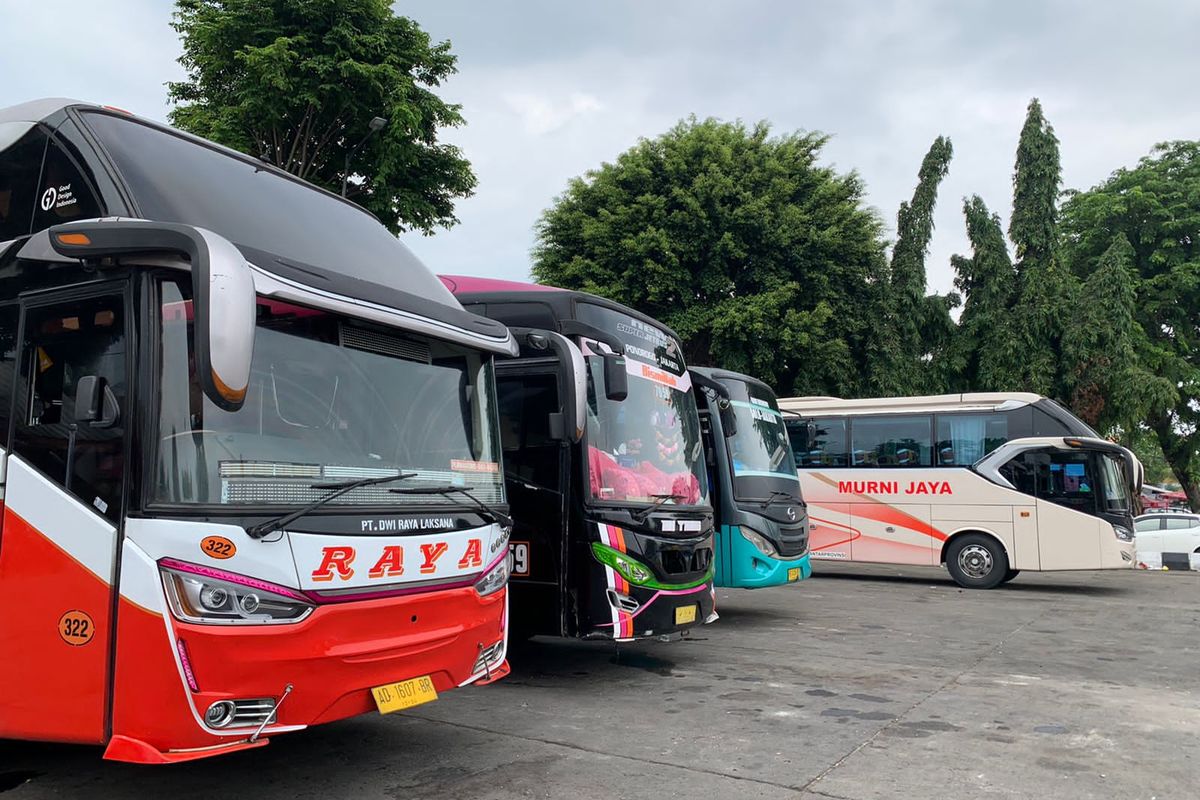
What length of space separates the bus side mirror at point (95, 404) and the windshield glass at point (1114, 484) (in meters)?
14.9

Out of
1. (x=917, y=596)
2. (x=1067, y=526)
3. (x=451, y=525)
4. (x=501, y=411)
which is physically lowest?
(x=917, y=596)

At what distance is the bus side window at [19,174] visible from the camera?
187 inches

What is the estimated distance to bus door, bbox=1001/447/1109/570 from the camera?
15.0 metres

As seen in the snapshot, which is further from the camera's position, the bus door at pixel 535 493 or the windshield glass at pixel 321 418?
the bus door at pixel 535 493

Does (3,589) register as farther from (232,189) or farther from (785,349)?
(785,349)

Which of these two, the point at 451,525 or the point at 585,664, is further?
the point at 585,664

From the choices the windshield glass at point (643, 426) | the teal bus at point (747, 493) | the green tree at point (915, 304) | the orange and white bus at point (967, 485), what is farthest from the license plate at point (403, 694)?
the green tree at point (915, 304)

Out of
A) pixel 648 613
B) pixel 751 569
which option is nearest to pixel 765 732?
pixel 648 613

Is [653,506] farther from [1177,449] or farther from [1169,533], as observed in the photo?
[1177,449]

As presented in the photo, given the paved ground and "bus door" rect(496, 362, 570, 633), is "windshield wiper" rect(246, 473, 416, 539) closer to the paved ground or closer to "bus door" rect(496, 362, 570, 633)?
the paved ground

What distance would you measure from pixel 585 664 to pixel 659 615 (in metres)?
1.42

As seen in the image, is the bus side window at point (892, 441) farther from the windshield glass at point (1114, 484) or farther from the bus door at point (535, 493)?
the bus door at point (535, 493)

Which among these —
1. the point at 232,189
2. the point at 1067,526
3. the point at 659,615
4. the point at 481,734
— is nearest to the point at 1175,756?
the point at 659,615

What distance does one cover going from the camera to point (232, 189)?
16.5 ft
